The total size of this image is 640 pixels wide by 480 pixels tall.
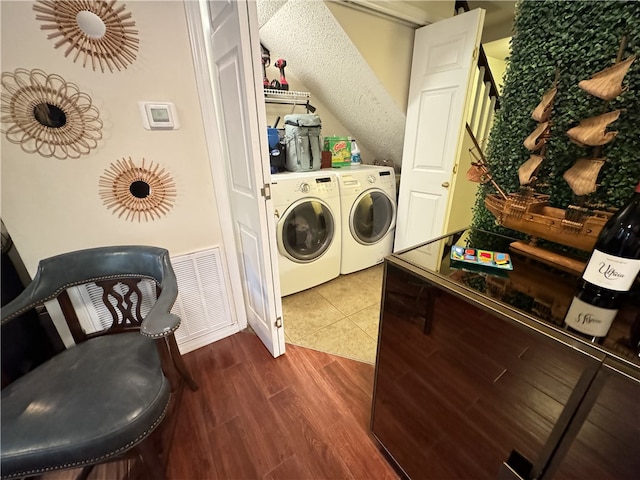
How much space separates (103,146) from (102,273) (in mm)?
562

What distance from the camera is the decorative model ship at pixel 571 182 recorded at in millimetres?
583

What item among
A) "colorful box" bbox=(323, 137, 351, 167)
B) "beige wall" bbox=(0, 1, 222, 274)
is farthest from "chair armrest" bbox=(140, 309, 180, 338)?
"colorful box" bbox=(323, 137, 351, 167)

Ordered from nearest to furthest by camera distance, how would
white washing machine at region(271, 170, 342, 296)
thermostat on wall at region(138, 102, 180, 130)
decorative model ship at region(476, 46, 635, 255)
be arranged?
decorative model ship at region(476, 46, 635, 255)
thermostat on wall at region(138, 102, 180, 130)
white washing machine at region(271, 170, 342, 296)

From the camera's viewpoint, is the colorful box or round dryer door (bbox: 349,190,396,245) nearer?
round dryer door (bbox: 349,190,396,245)

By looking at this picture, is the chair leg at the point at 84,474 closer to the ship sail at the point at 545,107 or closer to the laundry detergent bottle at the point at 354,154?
the ship sail at the point at 545,107

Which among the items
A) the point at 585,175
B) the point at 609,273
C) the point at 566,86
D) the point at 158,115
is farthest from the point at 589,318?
the point at 158,115

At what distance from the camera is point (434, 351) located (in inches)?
29.5

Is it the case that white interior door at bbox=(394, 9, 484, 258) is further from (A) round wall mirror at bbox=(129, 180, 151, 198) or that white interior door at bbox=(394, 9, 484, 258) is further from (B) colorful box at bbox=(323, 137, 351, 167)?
(A) round wall mirror at bbox=(129, 180, 151, 198)

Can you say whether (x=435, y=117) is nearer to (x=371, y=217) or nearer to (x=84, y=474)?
(x=371, y=217)

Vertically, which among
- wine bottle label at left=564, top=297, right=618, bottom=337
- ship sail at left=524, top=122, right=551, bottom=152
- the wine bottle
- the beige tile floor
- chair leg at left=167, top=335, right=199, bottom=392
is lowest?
the beige tile floor

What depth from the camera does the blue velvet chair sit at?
2.31ft

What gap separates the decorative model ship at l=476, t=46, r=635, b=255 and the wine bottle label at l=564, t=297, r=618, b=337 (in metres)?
0.16

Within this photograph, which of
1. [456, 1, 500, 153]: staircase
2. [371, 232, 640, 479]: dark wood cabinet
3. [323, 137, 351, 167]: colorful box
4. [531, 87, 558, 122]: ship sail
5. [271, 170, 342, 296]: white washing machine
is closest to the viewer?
[371, 232, 640, 479]: dark wood cabinet

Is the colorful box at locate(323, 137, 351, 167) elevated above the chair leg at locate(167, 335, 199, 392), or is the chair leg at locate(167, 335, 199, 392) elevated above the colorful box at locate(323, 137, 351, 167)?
the colorful box at locate(323, 137, 351, 167)
